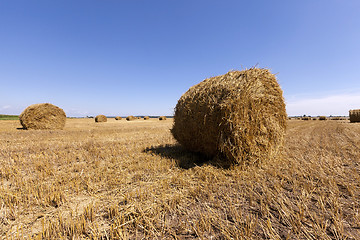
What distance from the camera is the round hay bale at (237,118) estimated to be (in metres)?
3.38

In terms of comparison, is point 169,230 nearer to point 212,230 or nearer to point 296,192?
point 212,230

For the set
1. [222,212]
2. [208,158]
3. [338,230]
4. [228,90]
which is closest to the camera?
[338,230]

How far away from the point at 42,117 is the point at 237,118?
15306 mm

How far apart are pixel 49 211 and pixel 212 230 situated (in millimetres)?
2077

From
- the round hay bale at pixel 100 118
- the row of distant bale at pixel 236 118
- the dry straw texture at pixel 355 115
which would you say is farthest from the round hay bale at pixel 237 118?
the dry straw texture at pixel 355 115

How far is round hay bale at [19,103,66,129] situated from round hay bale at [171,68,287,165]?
13.4 metres

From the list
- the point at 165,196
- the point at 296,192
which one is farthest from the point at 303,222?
the point at 165,196

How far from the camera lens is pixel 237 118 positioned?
3.35 metres

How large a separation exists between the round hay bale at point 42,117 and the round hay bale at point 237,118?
13.4 meters

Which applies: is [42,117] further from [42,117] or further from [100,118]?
[100,118]

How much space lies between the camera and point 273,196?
7.18ft

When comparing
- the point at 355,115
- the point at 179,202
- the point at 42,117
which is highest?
the point at 355,115

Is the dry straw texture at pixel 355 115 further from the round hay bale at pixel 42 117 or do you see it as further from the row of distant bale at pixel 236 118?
the round hay bale at pixel 42 117

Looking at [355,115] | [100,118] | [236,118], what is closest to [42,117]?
[100,118]
